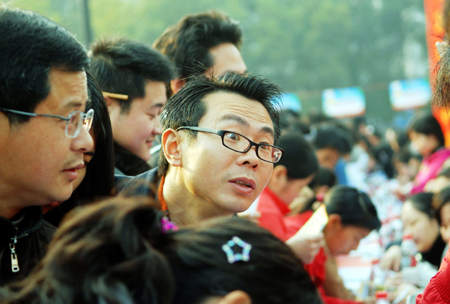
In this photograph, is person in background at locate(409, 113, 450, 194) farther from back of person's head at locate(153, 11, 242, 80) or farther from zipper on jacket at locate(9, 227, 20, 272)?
zipper on jacket at locate(9, 227, 20, 272)

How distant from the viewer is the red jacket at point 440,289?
196 centimetres

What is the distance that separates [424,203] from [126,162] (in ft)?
8.05

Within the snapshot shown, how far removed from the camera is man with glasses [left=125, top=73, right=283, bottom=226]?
1.87m

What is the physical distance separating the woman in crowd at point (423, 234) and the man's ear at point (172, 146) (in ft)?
8.32

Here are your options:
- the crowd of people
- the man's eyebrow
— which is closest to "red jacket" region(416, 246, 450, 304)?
the crowd of people

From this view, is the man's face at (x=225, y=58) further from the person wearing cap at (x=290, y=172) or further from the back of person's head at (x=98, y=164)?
the back of person's head at (x=98, y=164)

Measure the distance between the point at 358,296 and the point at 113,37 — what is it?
2295 mm

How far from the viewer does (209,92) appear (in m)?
2.07

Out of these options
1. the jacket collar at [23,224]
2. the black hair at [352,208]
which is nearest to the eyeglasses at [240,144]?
the jacket collar at [23,224]

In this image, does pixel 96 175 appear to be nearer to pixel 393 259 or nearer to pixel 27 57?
pixel 27 57

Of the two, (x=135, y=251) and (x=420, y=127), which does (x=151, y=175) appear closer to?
(x=135, y=251)

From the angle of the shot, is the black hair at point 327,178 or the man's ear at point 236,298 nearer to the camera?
the man's ear at point 236,298

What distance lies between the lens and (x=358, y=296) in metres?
3.51

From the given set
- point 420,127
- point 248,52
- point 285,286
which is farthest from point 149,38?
point 285,286
